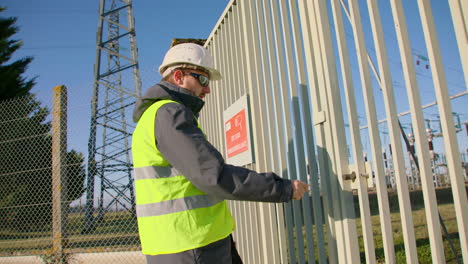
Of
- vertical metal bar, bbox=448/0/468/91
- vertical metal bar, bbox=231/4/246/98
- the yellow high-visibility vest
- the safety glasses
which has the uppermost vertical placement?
vertical metal bar, bbox=231/4/246/98

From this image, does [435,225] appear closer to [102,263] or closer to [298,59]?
[298,59]

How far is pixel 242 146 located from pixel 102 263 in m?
3.46

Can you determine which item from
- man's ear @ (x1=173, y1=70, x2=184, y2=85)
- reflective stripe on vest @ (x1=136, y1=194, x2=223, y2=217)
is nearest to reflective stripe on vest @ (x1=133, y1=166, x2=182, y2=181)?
reflective stripe on vest @ (x1=136, y1=194, x2=223, y2=217)

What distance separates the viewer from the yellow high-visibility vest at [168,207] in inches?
63.2

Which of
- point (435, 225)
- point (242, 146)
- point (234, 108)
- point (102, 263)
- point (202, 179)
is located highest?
point (234, 108)

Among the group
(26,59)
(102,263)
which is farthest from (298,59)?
(26,59)

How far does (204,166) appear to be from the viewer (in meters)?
1.51

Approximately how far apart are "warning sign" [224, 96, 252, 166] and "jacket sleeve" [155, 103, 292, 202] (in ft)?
3.75

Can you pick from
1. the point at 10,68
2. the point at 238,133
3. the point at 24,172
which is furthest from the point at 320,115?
the point at 10,68

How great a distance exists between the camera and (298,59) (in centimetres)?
217

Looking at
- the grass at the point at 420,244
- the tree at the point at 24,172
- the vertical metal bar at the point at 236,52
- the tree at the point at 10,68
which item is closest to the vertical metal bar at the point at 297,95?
the vertical metal bar at the point at 236,52

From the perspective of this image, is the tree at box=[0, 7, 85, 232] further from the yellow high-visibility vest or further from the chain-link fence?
the yellow high-visibility vest

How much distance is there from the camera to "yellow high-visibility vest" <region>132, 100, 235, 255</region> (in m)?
1.61

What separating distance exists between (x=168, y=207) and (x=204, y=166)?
304 mm
